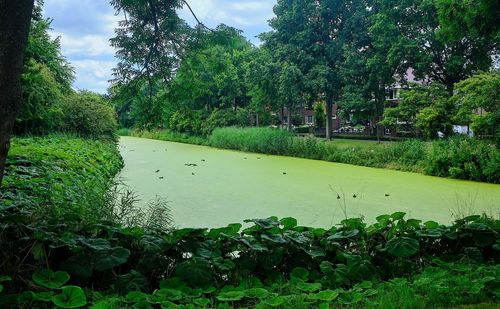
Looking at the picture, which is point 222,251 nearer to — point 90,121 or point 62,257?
point 62,257

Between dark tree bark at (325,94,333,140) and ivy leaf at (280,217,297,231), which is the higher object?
dark tree bark at (325,94,333,140)

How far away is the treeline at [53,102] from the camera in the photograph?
28.3ft

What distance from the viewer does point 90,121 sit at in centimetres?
1187

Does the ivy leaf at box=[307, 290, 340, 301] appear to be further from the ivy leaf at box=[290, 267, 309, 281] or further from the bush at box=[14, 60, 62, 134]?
the bush at box=[14, 60, 62, 134]

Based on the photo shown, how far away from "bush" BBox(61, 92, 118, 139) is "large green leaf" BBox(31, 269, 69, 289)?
9893 mm

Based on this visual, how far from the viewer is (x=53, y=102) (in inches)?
400

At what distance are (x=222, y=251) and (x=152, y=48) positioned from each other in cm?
175

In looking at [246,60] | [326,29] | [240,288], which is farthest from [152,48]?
[246,60]

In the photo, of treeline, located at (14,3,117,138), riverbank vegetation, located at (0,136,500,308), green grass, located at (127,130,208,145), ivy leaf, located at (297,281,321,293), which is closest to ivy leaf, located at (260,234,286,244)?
riverbank vegetation, located at (0,136,500,308)

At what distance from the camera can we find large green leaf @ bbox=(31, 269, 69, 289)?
1.85 metres

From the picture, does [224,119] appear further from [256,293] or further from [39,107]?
[256,293]

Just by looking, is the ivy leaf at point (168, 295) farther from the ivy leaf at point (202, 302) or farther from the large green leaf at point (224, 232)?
the large green leaf at point (224, 232)

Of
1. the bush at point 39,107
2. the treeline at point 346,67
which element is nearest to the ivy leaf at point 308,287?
the treeline at point 346,67

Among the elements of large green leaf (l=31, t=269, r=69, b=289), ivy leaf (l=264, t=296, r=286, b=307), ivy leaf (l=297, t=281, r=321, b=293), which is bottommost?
ivy leaf (l=297, t=281, r=321, b=293)
